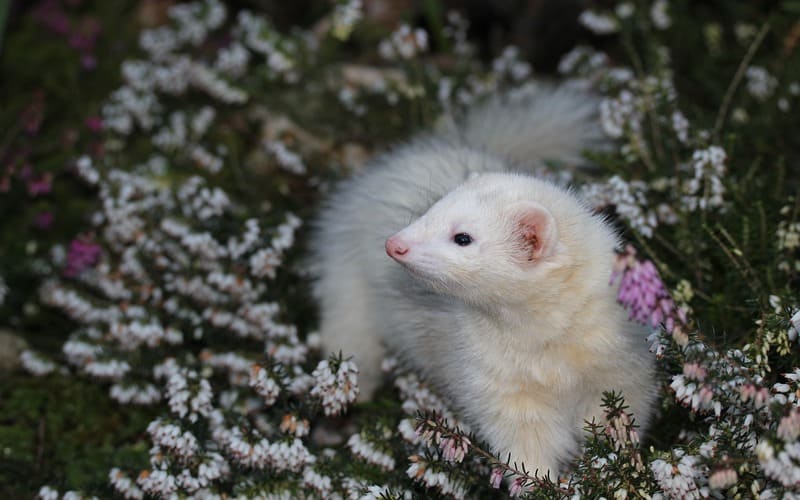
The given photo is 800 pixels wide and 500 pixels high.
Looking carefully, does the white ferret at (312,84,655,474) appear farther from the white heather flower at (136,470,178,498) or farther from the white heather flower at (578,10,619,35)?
the white heather flower at (578,10,619,35)

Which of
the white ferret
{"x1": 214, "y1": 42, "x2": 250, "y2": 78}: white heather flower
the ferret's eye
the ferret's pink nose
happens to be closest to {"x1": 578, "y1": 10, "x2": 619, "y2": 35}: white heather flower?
the white ferret

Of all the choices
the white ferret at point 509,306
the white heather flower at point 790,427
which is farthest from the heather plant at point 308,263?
the white ferret at point 509,306

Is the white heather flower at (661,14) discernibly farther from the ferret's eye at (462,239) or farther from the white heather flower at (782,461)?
the white heather flower at (782,461)

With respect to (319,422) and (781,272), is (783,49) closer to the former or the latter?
(781,272)

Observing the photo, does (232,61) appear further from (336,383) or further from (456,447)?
(456,447)

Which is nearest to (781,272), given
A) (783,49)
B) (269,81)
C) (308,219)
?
(783,49)

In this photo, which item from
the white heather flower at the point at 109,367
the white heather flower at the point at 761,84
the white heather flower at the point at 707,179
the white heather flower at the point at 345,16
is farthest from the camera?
the white heather flower at the point at 761,84
